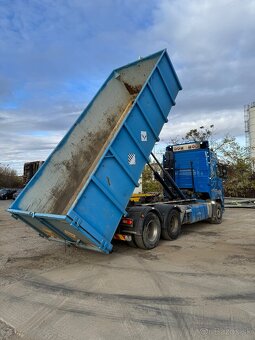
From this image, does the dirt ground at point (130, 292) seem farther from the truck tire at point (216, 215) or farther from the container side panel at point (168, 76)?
the container side panel at point (168, 76)

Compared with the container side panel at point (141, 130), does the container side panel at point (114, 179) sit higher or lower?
lower

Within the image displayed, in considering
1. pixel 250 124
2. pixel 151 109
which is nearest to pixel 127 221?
pixel 151 109

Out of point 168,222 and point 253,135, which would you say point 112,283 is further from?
point 253,135

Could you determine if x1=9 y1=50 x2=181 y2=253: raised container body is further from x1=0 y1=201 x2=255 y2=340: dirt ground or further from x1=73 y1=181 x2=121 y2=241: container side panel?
x1=0 y1=201 x2=255 y2=340: dirt ground

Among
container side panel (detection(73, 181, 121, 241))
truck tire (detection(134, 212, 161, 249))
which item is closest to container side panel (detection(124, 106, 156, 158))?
truck tire (detection(134, 212, 161, 249))

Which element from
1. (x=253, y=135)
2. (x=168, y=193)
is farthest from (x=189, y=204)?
(x=253, y=135)

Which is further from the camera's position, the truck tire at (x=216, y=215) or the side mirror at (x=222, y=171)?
the side mirror at (x=222, y=171)

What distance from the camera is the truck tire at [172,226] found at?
29.3ft

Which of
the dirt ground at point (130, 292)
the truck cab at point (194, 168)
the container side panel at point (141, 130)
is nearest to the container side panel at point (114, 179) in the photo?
the container side panel at point (141, 130)

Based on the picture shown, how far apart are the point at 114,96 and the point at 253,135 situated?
1822 inches

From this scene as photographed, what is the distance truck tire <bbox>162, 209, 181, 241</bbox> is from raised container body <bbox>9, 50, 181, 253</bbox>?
6.41 feet

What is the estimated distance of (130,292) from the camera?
5.24 meters

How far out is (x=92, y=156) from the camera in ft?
28.5

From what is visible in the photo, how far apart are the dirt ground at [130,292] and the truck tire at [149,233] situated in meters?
0.23
